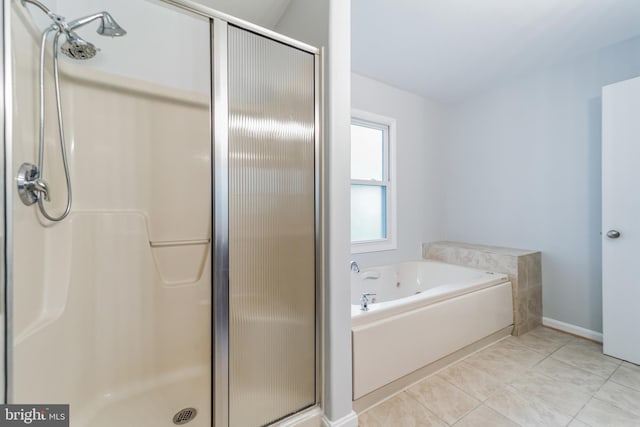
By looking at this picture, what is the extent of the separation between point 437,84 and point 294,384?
301 cm

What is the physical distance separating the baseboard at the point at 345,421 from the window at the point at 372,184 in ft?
4.79

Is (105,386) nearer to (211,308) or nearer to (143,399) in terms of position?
(143,399)

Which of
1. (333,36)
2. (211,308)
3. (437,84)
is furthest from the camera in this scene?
(437,84)

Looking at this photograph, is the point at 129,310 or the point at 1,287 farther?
the point at 129,310

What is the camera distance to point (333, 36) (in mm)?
1291

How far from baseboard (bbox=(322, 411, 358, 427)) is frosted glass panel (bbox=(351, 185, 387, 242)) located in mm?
1592

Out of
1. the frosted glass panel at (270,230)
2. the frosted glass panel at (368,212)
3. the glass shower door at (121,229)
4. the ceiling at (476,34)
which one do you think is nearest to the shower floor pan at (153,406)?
the glass shower door at (121,229)

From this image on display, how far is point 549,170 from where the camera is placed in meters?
2.51

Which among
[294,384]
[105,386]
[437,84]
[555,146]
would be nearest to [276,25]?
[437,84]

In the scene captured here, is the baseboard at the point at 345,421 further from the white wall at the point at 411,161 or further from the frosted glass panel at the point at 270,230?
the white wall at the point at 411,161

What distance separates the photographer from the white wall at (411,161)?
109 inches

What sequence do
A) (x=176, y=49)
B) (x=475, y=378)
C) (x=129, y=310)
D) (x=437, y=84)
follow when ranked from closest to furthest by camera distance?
(x=129, y=310), (x=176, y=49), (x=475, y=378), (x=437, y=84)

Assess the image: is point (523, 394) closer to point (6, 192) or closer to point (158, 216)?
point (158, 216)

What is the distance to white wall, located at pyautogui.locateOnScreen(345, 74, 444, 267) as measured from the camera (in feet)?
9.11
